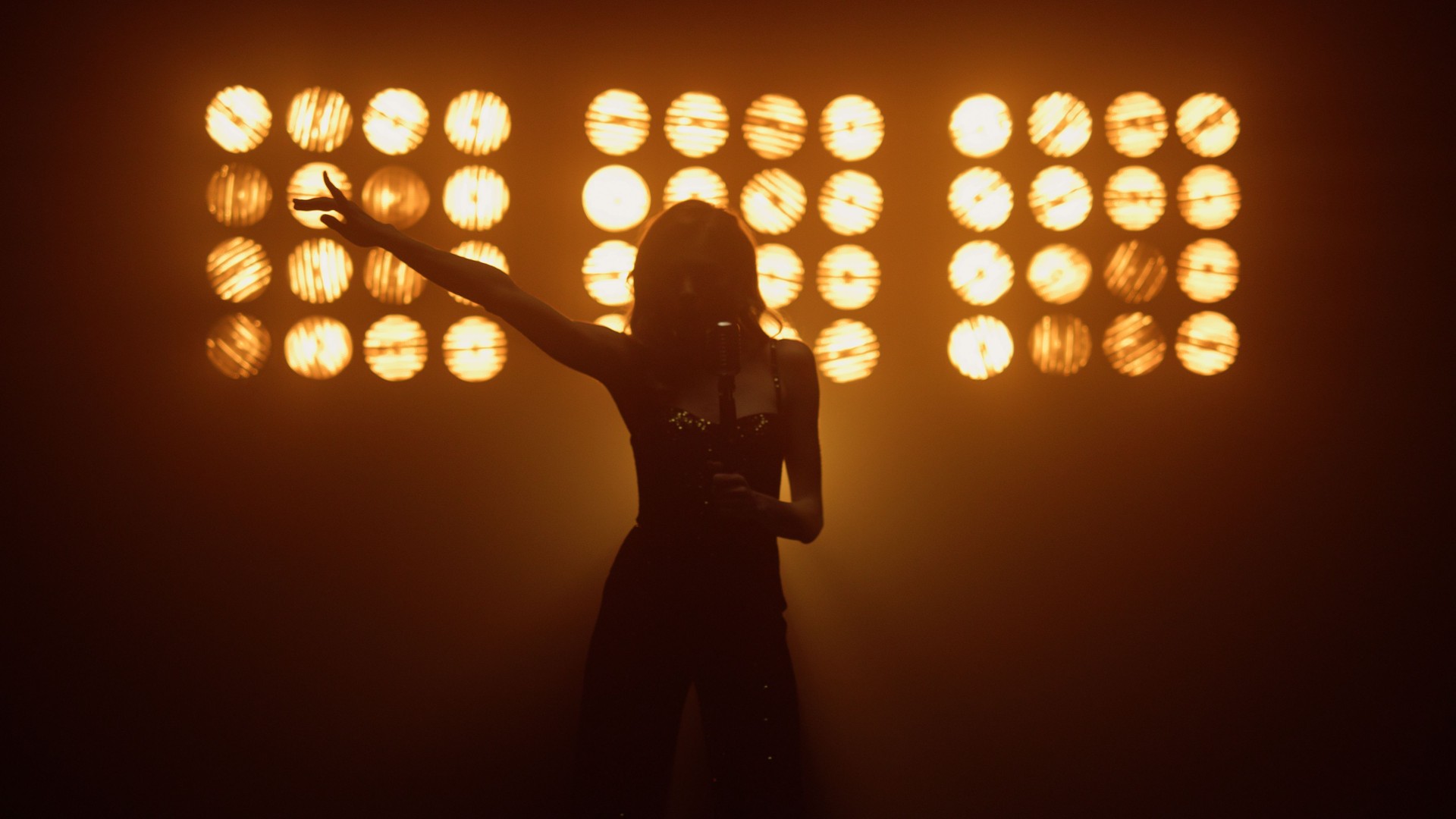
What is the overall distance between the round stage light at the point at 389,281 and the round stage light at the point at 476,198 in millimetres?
157

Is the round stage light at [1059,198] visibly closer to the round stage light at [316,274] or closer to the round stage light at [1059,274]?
the round stage light at [1059,274]

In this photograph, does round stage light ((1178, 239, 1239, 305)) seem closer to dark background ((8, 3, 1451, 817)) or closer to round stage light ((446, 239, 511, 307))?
dark background ((8, 3, 1451, 817))

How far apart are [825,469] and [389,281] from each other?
1.05 meters

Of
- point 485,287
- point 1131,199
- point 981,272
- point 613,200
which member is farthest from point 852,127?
point 485,287

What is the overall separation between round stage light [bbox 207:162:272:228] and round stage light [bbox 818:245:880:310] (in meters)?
1.24

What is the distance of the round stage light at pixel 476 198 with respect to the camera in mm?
1748

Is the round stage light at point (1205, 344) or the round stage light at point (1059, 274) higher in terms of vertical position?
the round stage light at point (1059, 274)

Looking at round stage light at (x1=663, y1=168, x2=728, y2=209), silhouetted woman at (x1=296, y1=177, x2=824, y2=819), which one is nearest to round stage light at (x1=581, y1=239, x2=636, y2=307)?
round stage light at (x1=663, y1=168, x2=728, y2=209)

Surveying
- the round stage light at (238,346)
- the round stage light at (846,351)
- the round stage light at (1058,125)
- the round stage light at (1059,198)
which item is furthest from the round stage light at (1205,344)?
the round stage light at (238,346)

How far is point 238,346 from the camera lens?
1.72 meters

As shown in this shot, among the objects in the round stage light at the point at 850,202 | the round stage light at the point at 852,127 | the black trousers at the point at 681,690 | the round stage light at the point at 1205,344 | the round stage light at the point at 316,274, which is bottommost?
the black trousers at the point at 681,690

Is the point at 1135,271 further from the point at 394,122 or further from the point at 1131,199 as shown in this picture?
the point at 394,122

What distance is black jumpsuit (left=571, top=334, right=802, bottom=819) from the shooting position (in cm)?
123

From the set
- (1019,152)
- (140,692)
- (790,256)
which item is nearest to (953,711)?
(790,256)
